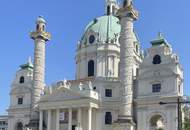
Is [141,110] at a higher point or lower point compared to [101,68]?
lower

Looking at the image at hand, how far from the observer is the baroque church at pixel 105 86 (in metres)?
59.0

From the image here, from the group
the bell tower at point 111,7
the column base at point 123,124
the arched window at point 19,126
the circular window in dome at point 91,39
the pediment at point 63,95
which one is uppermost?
the bell tower at point 111,7

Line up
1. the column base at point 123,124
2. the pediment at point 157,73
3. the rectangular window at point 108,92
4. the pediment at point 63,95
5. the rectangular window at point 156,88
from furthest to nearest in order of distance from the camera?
the rectangular window at point 108,92
the pediment at point 63,95
the rectangular window at point 156,88
the pediment at point 157,73
the column base at point 123,124

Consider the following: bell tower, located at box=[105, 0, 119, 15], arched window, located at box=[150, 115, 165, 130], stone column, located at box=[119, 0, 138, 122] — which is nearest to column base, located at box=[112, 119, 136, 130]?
stone column, located at box=[119, 0, 138, 122]

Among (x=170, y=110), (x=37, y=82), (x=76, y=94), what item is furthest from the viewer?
(x=37, y=82)

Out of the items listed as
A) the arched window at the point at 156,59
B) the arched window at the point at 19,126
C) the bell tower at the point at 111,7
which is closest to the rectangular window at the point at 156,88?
the arched window at the point at 156,59

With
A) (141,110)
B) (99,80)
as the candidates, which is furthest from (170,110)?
(99,80)

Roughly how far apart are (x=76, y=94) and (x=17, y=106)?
14.4 m

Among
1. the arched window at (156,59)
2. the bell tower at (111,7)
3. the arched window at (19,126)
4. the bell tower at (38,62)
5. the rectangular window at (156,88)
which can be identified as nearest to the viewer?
the rectangular window at (156,88)

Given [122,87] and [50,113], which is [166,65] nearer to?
[122,87]

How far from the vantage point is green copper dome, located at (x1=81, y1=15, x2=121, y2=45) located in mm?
74125

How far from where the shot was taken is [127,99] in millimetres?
58938

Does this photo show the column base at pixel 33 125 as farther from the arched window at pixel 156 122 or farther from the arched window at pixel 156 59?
the arched window at pixel 156 59

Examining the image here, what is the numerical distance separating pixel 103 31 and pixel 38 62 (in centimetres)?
1261
